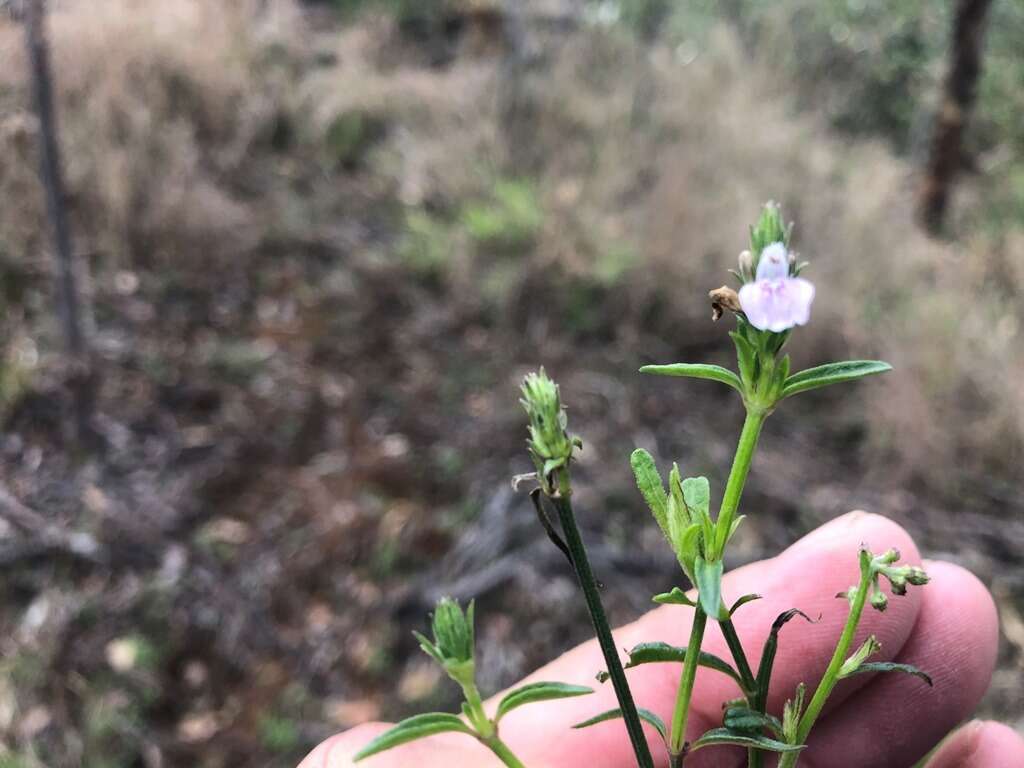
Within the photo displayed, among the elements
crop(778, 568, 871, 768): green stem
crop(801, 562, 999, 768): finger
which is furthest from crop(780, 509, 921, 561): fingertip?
crop(778, 568, 871, 768): green stem

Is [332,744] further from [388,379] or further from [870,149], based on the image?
[870,149]

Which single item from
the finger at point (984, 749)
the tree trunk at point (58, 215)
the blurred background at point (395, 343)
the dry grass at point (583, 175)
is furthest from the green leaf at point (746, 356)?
the dry grass at point (583, 175)

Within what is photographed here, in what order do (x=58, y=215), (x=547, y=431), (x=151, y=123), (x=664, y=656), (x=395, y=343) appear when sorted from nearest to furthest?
(x=547, y=431)
(x=664, y=656)
(x=58, y=215)
(x=395, y=343)
(x=151, y=123)

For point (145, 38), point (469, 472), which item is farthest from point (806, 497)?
point (145, 38)

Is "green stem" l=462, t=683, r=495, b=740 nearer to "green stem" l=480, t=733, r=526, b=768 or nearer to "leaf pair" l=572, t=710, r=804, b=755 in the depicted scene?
"green stem" l=480, t=733, r=526, b=768

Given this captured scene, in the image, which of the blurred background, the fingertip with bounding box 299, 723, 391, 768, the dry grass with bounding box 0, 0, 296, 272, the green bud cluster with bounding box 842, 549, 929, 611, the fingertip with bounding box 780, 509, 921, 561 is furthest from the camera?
the dry grass with bounding box 0, 0, 296, 272

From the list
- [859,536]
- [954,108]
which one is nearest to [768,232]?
[859,536]

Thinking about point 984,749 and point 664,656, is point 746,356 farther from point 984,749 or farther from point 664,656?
point 984,749
